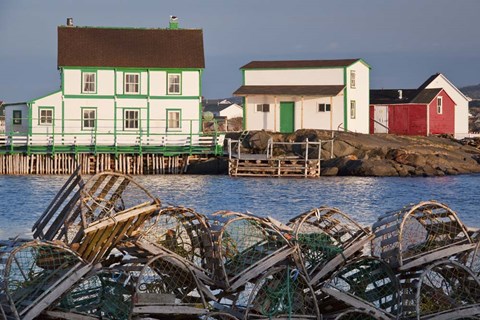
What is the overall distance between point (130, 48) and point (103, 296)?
4072cm

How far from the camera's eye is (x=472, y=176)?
48188 millimetres

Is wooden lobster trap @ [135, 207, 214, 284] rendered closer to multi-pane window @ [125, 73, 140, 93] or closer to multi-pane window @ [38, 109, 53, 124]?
multi-pane window @ [38, 109, 53, 124]

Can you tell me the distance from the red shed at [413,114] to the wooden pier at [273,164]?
1574cm

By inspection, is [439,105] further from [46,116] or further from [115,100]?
[46,116]

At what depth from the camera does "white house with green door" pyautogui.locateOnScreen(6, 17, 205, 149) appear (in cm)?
4747

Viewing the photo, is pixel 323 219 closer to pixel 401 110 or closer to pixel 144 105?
pixel 144 105

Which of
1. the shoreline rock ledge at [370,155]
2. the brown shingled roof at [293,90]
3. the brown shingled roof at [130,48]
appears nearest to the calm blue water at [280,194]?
the shoreline rock ledge at [370,155]

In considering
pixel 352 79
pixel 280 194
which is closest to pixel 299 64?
pixel 352 79

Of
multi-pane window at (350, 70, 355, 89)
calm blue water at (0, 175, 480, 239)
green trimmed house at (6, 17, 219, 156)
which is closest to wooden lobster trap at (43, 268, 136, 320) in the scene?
calm blue water at (0, 175, 480, 239)

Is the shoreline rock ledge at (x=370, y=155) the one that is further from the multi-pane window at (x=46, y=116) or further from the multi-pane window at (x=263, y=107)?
the multi-pane window at (x=46, y=116)

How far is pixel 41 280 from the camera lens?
Answer: 32.5 ft

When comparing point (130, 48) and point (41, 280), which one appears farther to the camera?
point (130, 48)

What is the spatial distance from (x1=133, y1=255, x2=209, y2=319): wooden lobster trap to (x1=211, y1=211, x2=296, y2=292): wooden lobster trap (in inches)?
12.5

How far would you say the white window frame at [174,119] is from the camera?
158ft
